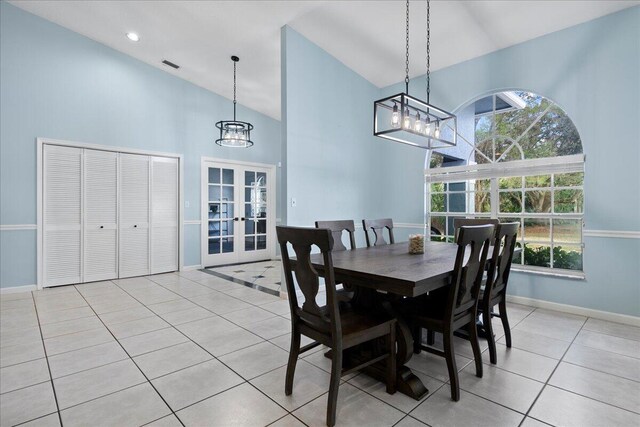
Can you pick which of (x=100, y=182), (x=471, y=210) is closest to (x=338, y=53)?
(x=471, y=210)

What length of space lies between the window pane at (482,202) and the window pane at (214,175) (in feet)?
15.2

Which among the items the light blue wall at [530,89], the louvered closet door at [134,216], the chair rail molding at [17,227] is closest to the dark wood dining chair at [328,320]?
the light blue wall at [530,89]

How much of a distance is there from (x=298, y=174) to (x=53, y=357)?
9.98ft

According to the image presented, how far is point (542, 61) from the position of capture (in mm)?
3654

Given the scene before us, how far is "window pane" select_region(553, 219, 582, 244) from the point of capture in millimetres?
3537

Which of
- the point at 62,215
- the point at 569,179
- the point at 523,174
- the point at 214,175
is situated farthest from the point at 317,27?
the point at 62,215

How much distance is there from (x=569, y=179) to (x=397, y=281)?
322 cm

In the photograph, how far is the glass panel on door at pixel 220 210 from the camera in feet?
20.0

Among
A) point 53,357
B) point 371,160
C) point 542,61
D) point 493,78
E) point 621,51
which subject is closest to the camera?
point 53,357

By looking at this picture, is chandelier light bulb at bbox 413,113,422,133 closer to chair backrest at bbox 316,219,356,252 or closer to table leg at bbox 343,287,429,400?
chair backrest at bbox 316,219,356,252

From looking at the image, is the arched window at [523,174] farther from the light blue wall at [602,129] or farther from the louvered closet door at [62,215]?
the louvered closet door at [62,215]

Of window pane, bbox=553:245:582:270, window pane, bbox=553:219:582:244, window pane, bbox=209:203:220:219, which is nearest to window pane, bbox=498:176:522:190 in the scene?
window pane, bbox=553:219:582:244

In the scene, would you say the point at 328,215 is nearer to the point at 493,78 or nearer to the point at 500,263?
the point at 500,263

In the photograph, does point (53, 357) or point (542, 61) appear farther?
point (542, 61)
